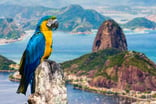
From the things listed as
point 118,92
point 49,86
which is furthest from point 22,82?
point 118,92

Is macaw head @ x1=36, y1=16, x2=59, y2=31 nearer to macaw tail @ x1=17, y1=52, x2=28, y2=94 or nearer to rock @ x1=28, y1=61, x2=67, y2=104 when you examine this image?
macaw tail @ x1=17, y1=52, x2=28, y2=94

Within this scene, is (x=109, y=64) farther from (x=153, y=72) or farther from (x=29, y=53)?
(x=29, y=53)

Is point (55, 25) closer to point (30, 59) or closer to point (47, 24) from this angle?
point (47, 24)

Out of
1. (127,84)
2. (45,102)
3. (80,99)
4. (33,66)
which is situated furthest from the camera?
(127,84)

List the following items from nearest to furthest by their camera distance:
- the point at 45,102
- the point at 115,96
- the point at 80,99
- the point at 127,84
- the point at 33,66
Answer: the point at 45,102 → the point at 33,66 → the point at 80,99 → the point at 115,96 → the point at 127,84

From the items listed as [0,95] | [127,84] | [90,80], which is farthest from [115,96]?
[0,95]

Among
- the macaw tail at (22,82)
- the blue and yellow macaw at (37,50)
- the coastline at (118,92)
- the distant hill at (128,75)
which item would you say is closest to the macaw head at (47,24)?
the blue and yellow macaw at (37,50)

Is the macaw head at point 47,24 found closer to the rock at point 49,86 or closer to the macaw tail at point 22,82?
the macaw tail at point 22,82

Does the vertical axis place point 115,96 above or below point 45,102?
below
